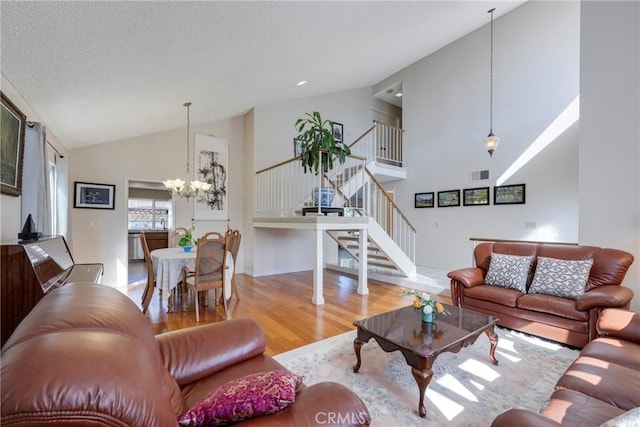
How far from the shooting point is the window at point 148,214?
7.91m

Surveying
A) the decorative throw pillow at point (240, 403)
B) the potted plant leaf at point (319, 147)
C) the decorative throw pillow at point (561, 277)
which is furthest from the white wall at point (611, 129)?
the decorative throw pillow at point (240, 403)

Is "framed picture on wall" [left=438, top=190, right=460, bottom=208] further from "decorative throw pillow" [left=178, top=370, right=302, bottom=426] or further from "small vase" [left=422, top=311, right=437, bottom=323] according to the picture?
"decorative throw pillow" [left=178, top=370, right=302, bottom=426]

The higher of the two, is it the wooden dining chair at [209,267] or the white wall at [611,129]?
the white wall at [611,129]

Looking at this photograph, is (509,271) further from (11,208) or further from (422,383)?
(11,208)

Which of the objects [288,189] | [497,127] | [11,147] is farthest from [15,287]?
[497,127]

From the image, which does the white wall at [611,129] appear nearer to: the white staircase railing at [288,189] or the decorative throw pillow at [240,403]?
the white staircase railing at [288,189]

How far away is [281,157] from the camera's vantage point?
6.43 meters

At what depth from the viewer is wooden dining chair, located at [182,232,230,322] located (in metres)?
3.48

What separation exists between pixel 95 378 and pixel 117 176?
18.0 feet

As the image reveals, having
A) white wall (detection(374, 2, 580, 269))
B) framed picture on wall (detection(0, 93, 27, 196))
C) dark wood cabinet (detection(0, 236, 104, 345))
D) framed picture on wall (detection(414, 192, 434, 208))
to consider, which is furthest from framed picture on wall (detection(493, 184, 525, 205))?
framed picture on wall (detection(0, 93, 27, 196))

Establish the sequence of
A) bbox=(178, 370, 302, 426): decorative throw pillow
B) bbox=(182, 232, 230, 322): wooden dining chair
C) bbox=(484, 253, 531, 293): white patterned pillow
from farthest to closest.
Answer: bbox=(182, 232, 230, 322): wooden dining chair, bbox=(484, 253, 531, 293): white patterned pillow, bbox=(178, 370, 302, 426): decorative throw pillow

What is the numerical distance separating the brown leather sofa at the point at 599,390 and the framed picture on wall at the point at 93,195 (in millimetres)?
5907

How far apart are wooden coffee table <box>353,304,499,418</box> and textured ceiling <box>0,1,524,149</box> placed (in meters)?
2.79

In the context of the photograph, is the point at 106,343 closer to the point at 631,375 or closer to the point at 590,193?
the point at 631,375
